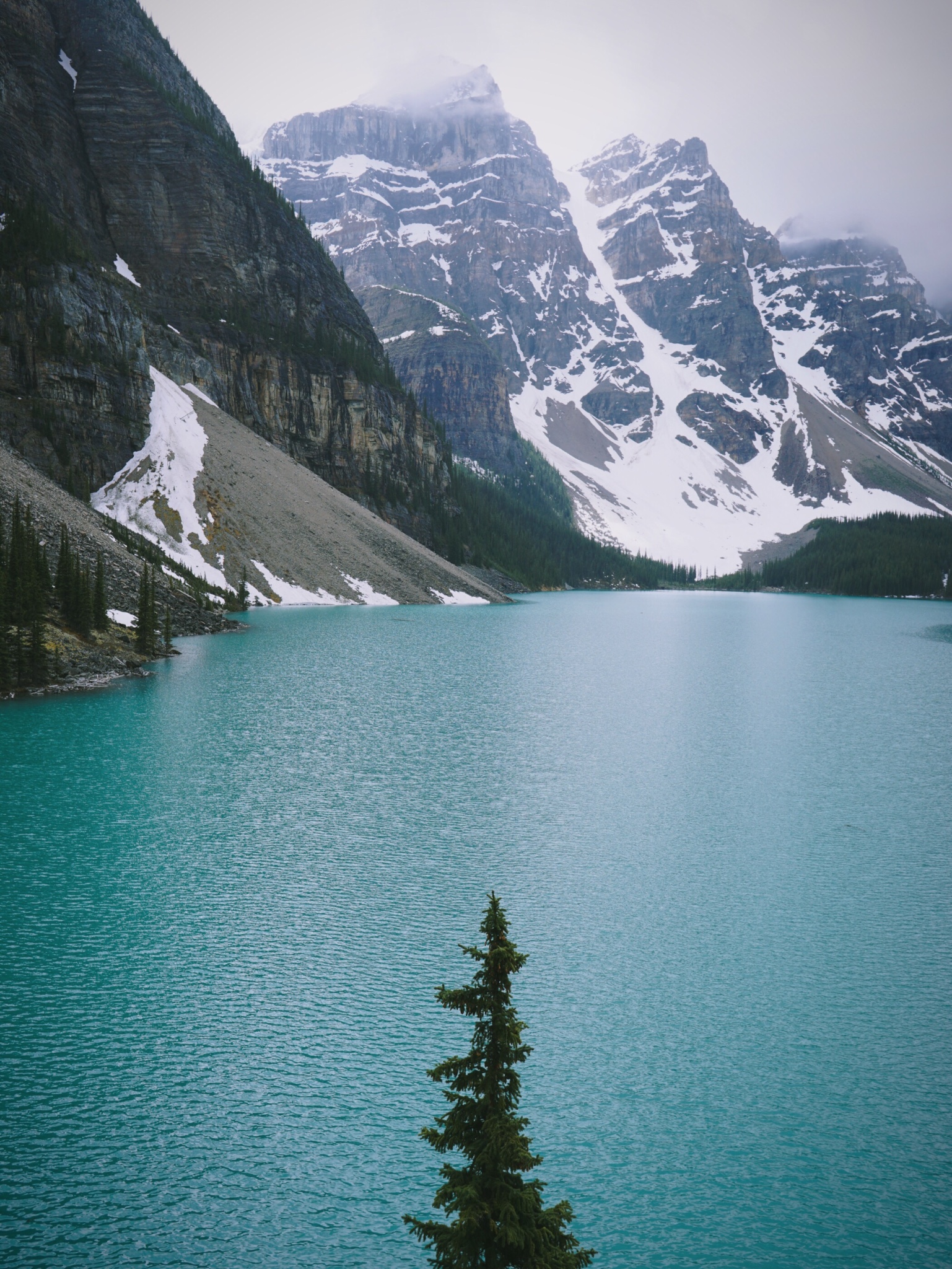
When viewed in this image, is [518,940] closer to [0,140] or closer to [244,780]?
[244,780]

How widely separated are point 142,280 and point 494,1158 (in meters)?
115

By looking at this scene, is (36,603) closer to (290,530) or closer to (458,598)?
(290,530)

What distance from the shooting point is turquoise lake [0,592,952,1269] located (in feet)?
25.2

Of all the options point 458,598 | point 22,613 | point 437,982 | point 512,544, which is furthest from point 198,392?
point 437,982

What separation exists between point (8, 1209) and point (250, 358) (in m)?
109

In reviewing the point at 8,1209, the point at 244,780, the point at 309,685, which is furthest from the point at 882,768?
the point at 8,1209

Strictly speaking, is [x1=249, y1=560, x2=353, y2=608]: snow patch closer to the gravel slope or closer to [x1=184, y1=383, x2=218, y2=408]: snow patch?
the gravel slope

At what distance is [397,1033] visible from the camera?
10547 mm

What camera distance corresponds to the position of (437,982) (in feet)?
38.8

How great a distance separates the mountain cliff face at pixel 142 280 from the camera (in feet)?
235

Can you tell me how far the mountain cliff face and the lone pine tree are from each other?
71.6 metres

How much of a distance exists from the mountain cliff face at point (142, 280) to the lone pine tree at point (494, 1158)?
2818 inches

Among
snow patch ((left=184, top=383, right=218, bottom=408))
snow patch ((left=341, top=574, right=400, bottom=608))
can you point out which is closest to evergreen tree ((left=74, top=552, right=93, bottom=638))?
snow patch ((left=341, top=574, right=400, bottom=608))

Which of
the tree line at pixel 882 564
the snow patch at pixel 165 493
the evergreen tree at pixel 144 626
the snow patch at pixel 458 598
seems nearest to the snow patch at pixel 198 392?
the snow patch at pixel 165 493
